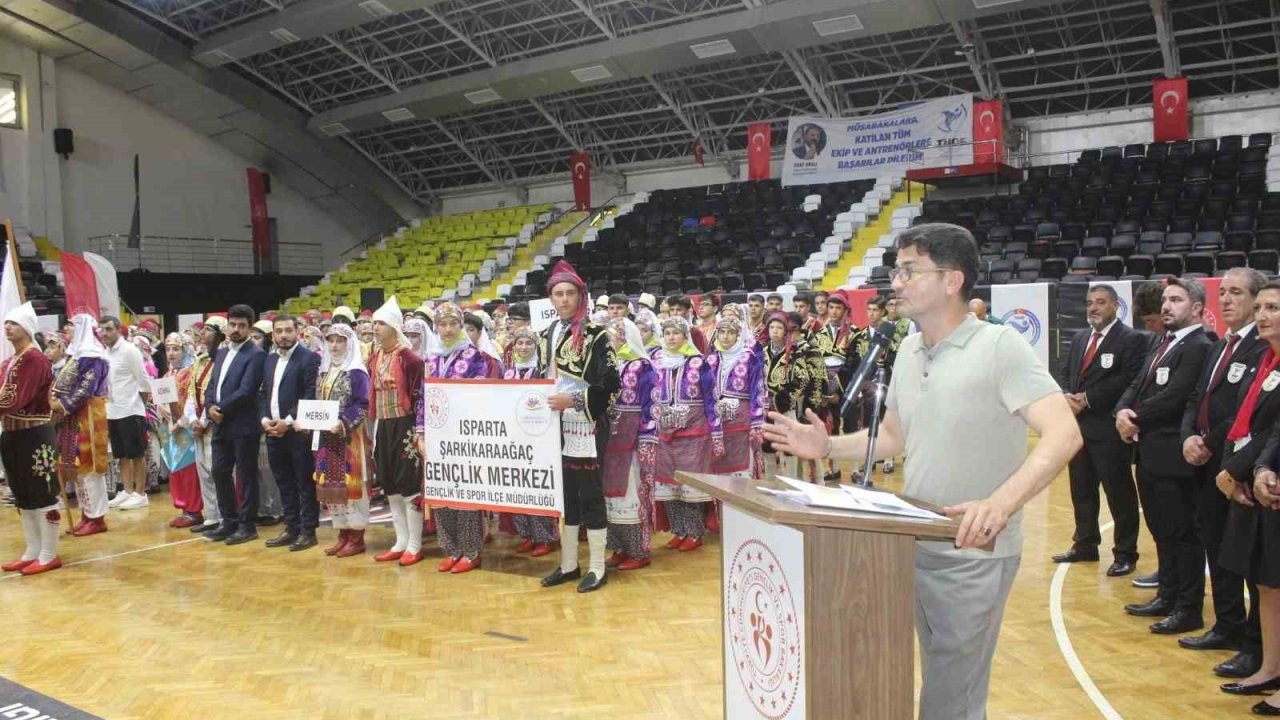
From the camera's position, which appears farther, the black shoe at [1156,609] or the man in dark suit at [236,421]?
the man in dark suit at [236,421]

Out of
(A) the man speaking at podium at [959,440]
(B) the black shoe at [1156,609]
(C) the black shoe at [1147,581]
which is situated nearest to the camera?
(A) the man speaking at podium at [959,440]

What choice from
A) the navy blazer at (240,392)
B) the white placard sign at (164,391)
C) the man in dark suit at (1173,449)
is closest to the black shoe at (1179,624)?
the man in dark suit at (1173,449)

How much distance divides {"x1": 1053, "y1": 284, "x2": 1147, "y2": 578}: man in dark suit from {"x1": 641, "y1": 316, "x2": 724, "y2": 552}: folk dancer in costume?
2218 mm

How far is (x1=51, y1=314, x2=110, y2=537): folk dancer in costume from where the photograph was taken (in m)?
Answer: 6.81

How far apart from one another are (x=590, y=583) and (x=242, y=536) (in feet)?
9.92

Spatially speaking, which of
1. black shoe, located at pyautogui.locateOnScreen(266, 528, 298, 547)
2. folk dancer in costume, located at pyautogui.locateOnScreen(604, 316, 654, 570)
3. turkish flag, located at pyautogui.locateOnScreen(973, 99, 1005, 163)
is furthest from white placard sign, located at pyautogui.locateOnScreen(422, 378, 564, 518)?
turkish flag, located at pyautogui.locateOnScreen(973, 99, 1005, 163)

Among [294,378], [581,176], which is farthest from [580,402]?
[581,176]

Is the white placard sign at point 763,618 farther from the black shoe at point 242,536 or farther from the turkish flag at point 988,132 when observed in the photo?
the turkish flag at point 988,132

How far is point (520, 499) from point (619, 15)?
48.6 ft

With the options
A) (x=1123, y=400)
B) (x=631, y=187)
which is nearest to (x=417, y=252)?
(x=631, y=187)

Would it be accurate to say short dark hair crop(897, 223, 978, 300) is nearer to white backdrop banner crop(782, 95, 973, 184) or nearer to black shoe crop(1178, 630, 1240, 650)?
black shoe crop(1178, 630, 1240, 650)

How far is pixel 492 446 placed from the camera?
5695mm

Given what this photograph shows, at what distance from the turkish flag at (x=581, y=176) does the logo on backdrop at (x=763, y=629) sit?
21.4 meters

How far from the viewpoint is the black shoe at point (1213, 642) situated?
13.6 feet
